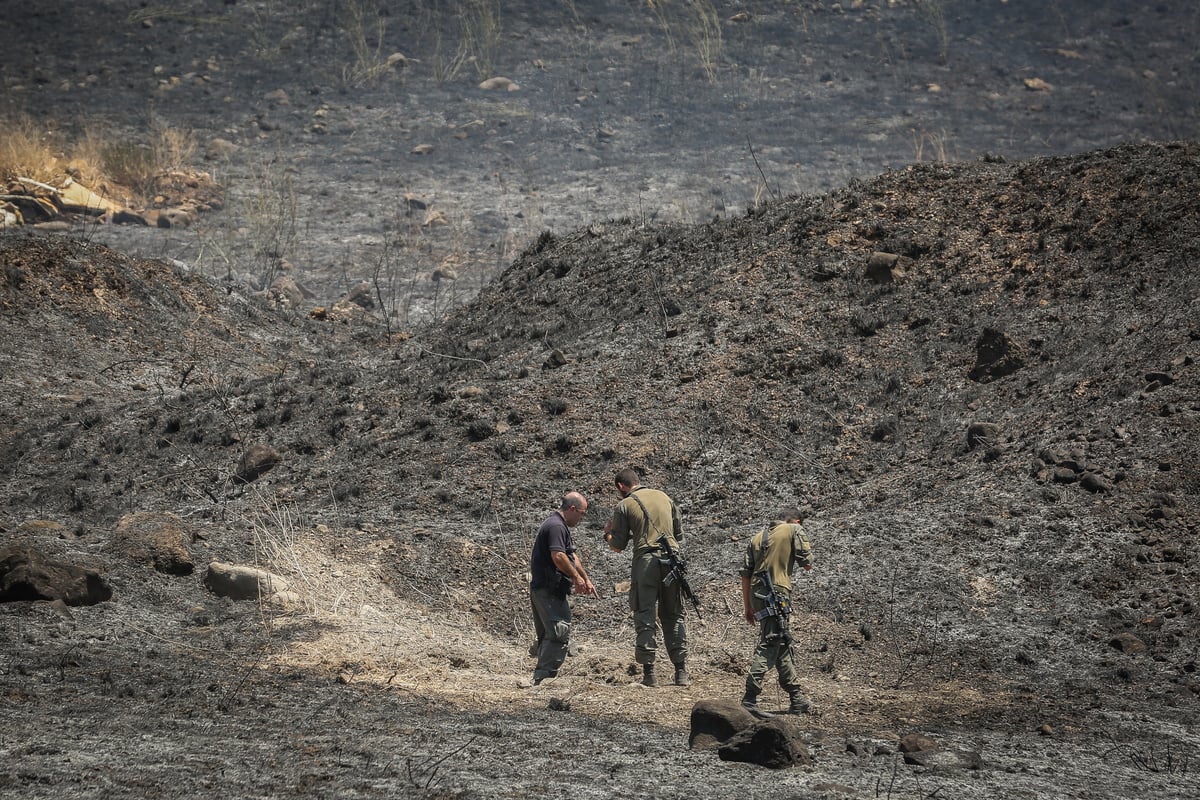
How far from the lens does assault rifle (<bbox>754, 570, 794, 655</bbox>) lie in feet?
24.0

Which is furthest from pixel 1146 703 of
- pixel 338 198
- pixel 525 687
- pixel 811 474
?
pixel 338 198

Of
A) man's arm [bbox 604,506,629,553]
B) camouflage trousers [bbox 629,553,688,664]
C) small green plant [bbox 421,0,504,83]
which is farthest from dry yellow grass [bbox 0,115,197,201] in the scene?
camouflage trousers [bbox 629,553,688,664]

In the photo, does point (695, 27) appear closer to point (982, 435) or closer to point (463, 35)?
point (463, 35)

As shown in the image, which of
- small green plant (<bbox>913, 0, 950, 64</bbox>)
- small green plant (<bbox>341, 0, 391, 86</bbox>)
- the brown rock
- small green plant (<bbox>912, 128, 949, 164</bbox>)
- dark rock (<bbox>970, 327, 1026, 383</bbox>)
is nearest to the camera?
the brown rock

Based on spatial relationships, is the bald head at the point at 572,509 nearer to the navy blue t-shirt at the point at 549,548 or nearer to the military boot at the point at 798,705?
the navy blue t-shirt at the point at 549,548

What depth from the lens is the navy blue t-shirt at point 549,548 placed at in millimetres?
8156

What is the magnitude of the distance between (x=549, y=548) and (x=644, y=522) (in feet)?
2.30

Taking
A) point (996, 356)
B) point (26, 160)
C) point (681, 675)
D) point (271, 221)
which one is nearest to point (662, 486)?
point (996, 356)

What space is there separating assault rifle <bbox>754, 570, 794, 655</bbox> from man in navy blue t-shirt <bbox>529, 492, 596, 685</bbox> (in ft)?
4.26

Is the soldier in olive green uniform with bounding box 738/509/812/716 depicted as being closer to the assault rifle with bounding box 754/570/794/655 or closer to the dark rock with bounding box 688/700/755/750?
the assault rifle with bounding box 754/570/794/655

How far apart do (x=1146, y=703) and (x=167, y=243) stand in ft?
73.1

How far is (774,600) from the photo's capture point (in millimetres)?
7398

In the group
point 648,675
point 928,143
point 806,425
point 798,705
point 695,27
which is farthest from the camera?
point 695,27

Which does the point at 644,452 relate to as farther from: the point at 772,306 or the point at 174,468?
the point at 174,468
